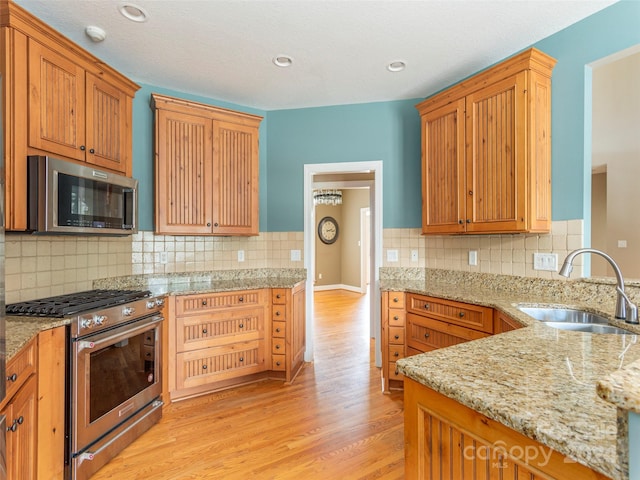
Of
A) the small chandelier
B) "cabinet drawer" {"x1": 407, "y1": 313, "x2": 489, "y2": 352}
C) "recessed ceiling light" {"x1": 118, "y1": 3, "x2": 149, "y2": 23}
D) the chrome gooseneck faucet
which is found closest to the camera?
the chrome gooseneck faucet

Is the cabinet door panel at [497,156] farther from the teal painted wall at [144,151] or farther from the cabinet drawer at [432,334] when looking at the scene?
the teal painted wall at [144,151]

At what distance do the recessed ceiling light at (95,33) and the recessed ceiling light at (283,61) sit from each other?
3.82 feet

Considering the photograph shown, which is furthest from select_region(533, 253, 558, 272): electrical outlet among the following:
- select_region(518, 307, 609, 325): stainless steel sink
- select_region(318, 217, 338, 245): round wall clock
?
select_region(318, 217, 338, 245): round wall clock

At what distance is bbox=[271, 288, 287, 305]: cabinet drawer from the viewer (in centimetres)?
297

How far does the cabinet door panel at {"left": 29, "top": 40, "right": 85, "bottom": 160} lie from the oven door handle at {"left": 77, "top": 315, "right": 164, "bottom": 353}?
3.58 feet

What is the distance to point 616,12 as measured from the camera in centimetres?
201

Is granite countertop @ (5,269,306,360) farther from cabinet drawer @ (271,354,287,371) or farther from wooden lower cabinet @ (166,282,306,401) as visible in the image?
cabinet drawer @ (271,354,287,371)

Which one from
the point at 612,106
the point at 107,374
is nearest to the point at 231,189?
the point at 107,374

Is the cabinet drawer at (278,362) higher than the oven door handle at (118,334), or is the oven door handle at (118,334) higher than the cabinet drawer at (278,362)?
the oven door handle at (118,334)

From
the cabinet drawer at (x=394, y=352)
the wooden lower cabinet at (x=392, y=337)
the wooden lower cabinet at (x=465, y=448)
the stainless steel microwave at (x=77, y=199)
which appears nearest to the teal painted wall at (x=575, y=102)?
the wooden lower cabinet at (x=392, y=337)

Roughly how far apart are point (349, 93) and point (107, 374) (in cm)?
296

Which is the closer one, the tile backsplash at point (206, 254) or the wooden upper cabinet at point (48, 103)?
the wooden upper cabinet at point (48, 103)

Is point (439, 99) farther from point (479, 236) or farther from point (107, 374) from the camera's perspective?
point (107, 374)

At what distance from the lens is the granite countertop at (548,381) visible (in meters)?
0.60
